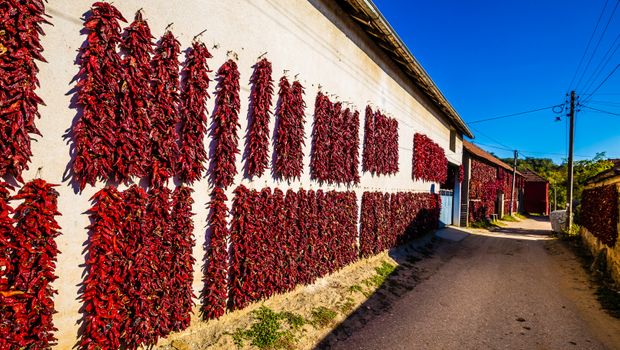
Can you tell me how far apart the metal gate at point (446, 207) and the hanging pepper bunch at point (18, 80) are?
16.4 metres

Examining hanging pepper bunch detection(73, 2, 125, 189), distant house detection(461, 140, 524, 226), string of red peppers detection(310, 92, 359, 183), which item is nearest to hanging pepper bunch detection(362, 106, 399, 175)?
string of red peppers detection(310, 92, 359, 183)

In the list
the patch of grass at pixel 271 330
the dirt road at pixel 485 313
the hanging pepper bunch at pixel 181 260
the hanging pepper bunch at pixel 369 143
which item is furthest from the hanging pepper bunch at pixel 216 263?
the hanging pepper bunch at pixel 369 143

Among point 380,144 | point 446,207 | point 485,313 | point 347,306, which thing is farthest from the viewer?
point 446,207

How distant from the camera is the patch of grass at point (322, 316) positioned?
5.21 metres

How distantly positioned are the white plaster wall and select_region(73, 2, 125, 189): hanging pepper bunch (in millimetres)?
110

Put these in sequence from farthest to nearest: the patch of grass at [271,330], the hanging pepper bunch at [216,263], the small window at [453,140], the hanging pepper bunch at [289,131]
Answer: the small window at [453,140], the hanging pepper bunch at [289,131], the patch of grass at [271,330], the hanging pepper bunch at [216,263]

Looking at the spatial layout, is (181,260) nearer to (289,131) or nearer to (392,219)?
(289,131)

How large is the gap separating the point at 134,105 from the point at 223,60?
1.58 meters

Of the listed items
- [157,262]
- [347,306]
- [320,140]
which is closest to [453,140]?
[320,140]

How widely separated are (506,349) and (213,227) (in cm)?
462

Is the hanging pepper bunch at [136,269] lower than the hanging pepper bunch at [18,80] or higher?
lower

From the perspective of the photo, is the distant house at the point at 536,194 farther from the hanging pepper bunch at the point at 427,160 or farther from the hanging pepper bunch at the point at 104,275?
the hanging pepper bunch at the point at 104,275

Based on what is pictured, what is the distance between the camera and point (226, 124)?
4312 millimetres

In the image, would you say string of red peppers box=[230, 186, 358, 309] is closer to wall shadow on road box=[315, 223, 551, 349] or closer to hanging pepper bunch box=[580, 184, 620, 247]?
wall shadow on road box=[315, 223, 551, 349]
